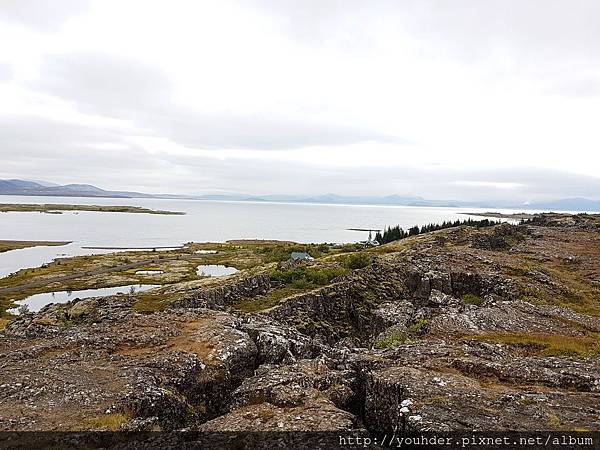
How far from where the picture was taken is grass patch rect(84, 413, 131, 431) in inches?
614

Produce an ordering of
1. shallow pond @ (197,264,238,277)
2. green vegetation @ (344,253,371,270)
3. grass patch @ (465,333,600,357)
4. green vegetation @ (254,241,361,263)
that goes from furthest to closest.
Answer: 1. green vegetation @ (254,241,361,263)
2. shallow pond @ (197,264,238,277)
3. green vegetation @ (344,253,371,270)
4. grass patch @ (465,333,600,357)

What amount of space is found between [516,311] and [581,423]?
21063 millimetres

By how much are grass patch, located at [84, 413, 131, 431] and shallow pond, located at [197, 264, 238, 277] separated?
9165cm

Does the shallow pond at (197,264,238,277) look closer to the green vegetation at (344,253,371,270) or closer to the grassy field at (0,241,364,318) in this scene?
the grassy field at (0,241,364,318)

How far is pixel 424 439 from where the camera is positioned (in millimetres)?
14625

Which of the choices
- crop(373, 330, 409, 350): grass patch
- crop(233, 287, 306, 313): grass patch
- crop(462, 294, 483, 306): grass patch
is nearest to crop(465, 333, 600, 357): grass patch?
crop(373, 330, 409, 350): grass patch

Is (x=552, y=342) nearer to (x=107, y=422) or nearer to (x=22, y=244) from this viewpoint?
(x=107, y=422)

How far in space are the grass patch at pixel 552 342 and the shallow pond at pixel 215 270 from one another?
85.5 metres

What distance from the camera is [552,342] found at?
26.7 meters

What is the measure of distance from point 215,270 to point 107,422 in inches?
→ 3983

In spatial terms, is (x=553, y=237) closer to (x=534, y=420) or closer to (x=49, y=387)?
(x=534, y=420)

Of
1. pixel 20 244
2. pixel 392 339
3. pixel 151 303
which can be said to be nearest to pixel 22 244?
pixel 20 244

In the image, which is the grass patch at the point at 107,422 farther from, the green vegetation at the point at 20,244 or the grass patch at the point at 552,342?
the green vegetation at the point at 20,244

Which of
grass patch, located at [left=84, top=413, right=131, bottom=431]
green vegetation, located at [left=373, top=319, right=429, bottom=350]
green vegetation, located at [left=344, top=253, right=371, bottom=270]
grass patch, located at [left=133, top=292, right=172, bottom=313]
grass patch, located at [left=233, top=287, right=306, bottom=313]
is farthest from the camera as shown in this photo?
green vegetation, located at [left=344, top=253, right=371, bottom=270]
